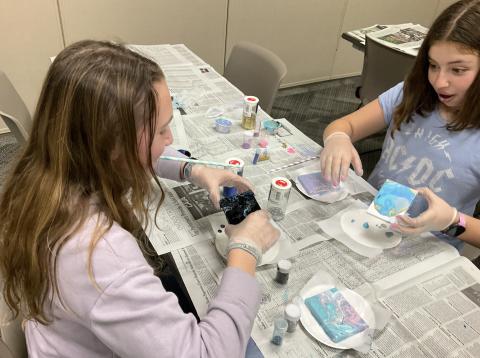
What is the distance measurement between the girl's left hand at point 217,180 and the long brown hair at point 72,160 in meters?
0.35

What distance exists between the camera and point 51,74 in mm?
615

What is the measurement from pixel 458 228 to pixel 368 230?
24 cm

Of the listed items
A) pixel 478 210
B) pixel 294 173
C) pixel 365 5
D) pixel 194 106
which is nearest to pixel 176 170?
pixel 294 173

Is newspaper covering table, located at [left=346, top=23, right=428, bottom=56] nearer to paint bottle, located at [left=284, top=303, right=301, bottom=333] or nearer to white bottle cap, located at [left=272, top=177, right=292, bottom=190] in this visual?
white bottle cap, located at [left=272, top=177, right=292, bottom=190]

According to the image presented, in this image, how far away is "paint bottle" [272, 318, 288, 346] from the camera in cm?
72

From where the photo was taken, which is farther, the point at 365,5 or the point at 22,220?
the point at 365,5

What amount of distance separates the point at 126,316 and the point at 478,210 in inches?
53.9

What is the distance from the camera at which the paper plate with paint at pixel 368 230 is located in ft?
3.14

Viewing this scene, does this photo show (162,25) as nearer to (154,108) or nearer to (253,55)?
(253,55)

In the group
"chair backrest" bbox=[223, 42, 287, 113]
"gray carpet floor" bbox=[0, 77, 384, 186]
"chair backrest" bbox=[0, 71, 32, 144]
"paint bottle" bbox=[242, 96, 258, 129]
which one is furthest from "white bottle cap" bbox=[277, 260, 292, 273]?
"gray carpet floor" bbox=[0, 77, 384, 186]

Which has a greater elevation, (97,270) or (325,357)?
(97,270)

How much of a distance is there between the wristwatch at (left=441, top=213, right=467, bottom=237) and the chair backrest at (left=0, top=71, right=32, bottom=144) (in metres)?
1.23

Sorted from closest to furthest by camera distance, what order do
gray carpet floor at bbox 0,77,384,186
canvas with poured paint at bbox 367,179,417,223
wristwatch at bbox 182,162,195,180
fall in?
canvas with poured paint at bbox 367,179,417,223, wristwatch at bbox 182,162,195,180, gray carpet floor at bbox 0,77,384,186

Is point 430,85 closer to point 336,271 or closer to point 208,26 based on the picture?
point 336,271
